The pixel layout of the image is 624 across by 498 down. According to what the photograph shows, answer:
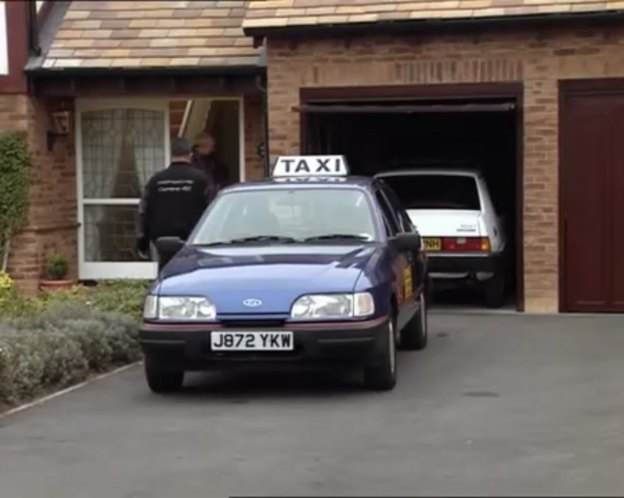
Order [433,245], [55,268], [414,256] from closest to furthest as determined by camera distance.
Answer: [414,256] → [433,245] → [55,268]

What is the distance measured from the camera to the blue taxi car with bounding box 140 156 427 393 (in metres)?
9.27

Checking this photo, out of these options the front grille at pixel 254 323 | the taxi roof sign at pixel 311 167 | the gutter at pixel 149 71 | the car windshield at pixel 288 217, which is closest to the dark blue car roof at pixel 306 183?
the car windshield at pixel 288 217

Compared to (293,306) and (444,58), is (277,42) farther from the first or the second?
(293,306)

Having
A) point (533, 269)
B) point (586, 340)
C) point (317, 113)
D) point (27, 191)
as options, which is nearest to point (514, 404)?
point (586, 340)

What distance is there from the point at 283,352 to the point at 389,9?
6.38 metres

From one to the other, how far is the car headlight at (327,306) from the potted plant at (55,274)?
7996 mm

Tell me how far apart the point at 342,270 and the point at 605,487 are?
3.08 m

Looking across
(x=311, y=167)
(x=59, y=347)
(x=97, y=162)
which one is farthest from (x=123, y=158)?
(x=59, y=347)

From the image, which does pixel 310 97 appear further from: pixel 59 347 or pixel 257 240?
pixel 59 347

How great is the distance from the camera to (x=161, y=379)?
32.4ft

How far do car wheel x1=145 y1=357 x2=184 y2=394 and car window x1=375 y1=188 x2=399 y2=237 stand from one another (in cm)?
200

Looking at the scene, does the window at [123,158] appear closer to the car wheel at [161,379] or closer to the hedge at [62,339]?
the hedge at [62,339]

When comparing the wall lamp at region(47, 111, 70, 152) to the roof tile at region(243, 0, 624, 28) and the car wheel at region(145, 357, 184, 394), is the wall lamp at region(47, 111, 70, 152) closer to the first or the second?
the roof tile at region(243, 0, 624, 28)

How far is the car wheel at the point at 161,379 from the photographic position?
31.8 feet
